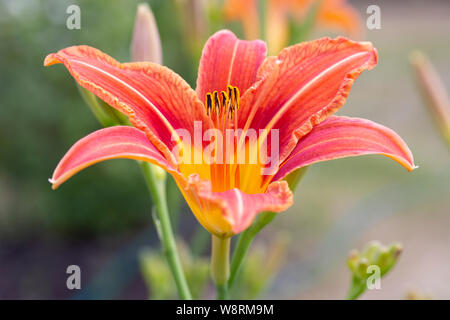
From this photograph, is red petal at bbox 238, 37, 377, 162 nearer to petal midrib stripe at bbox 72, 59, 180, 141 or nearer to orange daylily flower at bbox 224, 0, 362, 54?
petal midrib stripe at bbox 72, 59, 180, 141

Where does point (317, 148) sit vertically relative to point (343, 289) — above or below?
below

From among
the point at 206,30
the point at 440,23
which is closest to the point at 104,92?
the point at 206,30

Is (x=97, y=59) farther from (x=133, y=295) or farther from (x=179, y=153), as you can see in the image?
(x=133, y=295)

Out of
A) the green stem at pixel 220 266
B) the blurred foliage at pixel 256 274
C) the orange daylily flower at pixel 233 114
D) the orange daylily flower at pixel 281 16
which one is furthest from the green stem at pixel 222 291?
the orange daylily flower at pixel 281 16

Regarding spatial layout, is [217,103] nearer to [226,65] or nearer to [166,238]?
[226,65]

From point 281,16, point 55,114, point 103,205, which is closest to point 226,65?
point 281,16

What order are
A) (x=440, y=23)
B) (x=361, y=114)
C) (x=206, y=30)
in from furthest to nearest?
(x=440, y=23) → (x=361, y=114) → (x=206, y=30)

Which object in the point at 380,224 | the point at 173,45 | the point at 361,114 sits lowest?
the point at 380,224
